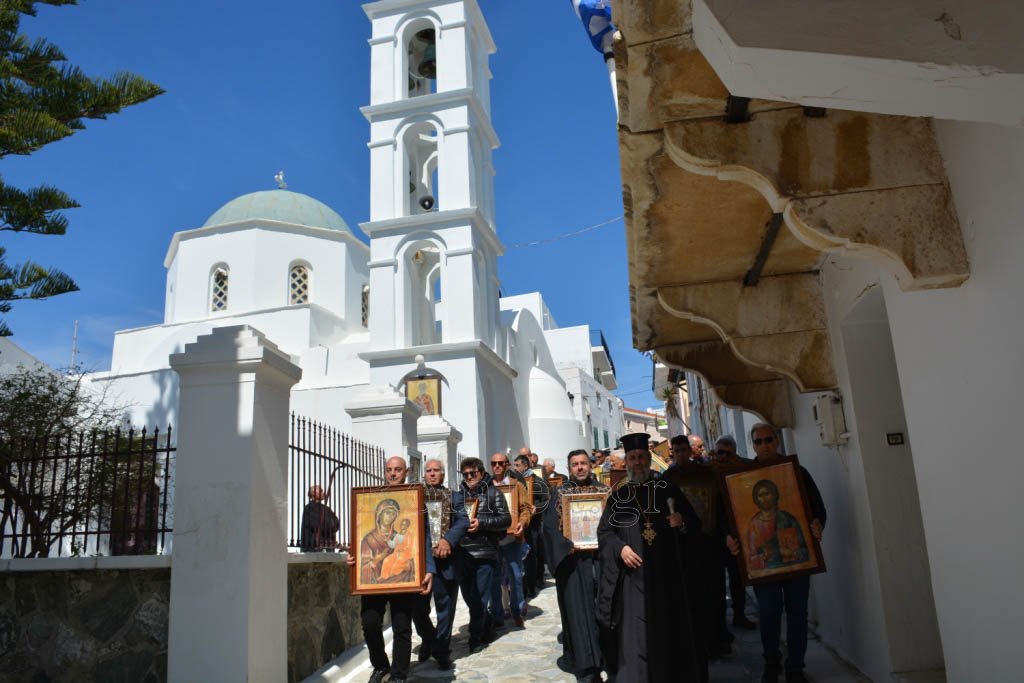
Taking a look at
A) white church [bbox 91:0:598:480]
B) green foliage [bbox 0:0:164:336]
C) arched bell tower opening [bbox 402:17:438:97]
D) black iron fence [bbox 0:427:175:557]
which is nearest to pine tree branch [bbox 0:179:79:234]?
green foliage [bbox 0:0:164:336]

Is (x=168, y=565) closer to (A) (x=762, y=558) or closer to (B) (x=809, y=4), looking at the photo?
(A) (x=762, y=558)

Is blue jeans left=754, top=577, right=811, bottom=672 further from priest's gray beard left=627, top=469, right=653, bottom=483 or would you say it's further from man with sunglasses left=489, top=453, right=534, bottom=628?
man with sunglasses left=489, top=453, right=534, bottom=628

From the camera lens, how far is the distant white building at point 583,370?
45906mm

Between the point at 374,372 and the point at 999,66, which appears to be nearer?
the point at 999,66

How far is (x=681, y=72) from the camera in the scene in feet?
12.4

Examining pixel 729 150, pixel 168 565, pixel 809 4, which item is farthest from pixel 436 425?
pixel 809 4

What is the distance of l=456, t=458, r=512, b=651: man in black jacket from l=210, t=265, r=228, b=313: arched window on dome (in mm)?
25280

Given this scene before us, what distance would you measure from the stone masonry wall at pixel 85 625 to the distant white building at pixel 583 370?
3799cm

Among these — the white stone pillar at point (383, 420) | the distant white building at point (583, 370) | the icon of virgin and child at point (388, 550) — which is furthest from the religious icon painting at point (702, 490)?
the distant white building at point (583, 370)

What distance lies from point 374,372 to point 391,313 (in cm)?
192

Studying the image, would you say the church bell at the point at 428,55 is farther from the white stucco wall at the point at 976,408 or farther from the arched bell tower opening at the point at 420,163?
the white stucco wall at the point at 976,408

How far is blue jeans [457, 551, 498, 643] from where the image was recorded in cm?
846

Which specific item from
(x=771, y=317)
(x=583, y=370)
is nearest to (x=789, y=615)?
(x=771, y=317)

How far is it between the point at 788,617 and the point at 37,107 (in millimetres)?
9070
